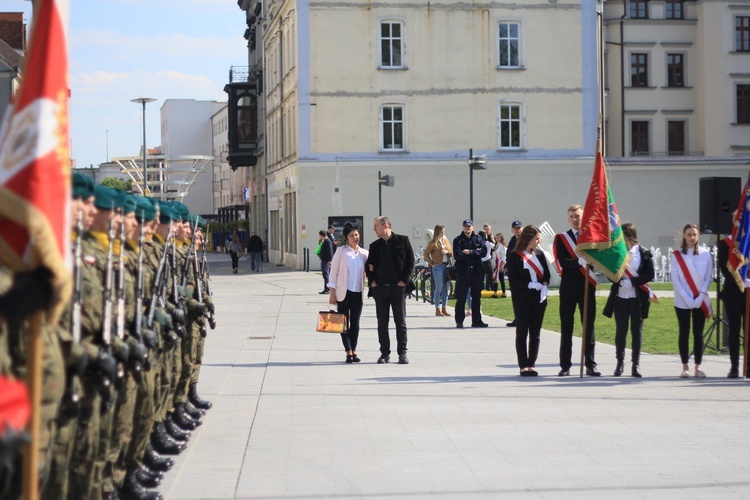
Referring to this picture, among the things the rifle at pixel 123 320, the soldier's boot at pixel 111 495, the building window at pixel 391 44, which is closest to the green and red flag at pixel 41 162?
the rifle at pixel 123 320

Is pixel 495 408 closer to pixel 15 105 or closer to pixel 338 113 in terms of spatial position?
pixel 15 105

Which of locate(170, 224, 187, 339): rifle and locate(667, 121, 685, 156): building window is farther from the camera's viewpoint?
locate(667, 121, 685, 156): building window

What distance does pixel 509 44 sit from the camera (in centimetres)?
5225

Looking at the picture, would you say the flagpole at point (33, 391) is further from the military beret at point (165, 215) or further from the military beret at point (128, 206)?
the military beret at point (165, 215)

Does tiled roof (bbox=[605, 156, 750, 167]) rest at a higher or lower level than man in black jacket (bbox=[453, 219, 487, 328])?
higher

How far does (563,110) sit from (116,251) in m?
46.3

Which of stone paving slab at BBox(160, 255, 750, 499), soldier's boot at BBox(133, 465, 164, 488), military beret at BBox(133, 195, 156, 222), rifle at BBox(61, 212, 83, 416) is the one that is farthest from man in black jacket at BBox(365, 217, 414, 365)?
rifle at BBox(61, 212, 83, 416)

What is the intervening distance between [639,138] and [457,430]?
55.2 metres

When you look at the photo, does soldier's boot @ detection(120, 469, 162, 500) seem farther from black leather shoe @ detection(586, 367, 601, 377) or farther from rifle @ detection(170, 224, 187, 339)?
black leather shoe @ detection(586, 367, 601, 377)

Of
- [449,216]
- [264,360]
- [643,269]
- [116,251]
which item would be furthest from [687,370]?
[449,216]

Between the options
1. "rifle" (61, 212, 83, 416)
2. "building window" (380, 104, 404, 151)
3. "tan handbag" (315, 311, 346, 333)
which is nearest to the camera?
"rifle" (61, 212, 83, 416)

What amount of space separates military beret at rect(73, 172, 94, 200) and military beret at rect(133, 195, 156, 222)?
1.41 m

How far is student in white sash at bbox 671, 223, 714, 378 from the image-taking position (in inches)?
588

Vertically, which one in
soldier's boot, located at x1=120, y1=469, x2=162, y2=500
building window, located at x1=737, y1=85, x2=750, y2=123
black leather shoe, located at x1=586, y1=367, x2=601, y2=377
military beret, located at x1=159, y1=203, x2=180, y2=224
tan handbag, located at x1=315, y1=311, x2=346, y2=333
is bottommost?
black leather shoe, located at x1=586, y1=367, x2=601, y2=377
